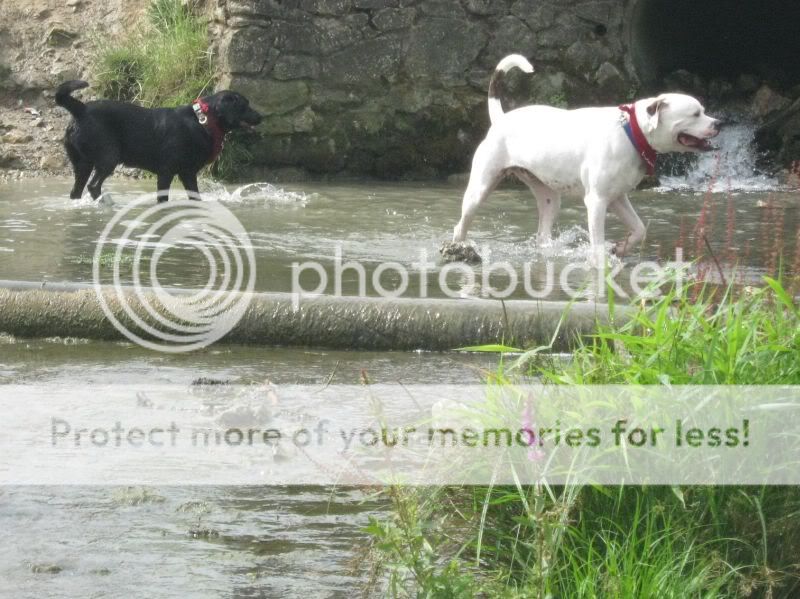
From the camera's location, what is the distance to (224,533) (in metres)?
3.11

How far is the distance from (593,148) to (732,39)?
346 inches

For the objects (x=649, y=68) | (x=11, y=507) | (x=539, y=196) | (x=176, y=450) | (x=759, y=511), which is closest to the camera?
(x=759, y=511)

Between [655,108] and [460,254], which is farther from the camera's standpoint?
[460,254]

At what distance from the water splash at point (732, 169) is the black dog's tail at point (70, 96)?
4.74 meters

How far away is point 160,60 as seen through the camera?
11000 millimetres

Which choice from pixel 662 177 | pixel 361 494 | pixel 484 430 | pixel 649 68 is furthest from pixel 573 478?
pixel 649 68

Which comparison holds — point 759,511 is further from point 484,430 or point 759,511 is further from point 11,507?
point 11,507

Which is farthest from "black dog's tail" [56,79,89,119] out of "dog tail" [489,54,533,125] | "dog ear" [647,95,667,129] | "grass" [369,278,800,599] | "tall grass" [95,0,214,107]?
"grass" [369,278,800,599]

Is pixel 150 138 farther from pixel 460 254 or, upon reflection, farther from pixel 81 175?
pixel 460 254

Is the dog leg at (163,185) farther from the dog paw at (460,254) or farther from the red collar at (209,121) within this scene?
the dog paw at (460,254)

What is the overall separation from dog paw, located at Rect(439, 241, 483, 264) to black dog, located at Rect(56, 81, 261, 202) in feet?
9.16

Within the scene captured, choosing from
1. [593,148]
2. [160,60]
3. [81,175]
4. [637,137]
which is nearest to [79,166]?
[81,175]

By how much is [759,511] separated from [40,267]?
462 centimetres

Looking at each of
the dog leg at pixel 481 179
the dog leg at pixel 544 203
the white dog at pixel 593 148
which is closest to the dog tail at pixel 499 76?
the white dog at pixel 593 148
